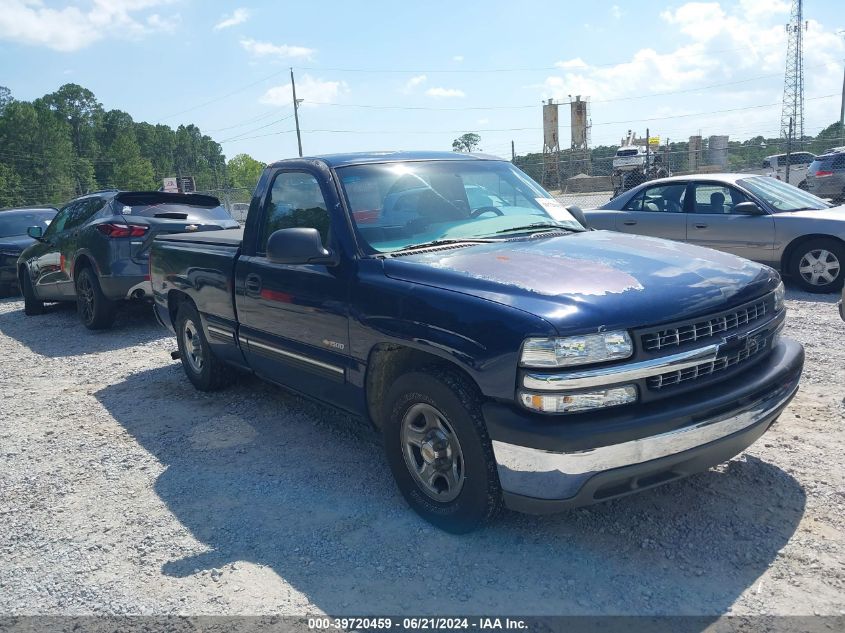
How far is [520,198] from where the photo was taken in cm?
445

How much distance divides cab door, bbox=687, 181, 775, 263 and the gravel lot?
386 cm

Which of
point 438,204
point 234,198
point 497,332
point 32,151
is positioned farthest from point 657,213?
point 32,151

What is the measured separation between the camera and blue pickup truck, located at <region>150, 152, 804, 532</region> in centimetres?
275

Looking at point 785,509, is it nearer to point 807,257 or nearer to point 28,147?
point 807,257

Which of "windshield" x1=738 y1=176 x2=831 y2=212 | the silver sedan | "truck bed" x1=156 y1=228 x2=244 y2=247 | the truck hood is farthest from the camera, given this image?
"windshield" x1=738 y1=176 x2=831 y2=212

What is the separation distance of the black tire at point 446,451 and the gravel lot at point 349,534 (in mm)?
142

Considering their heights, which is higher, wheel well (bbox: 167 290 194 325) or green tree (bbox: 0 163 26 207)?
green tree (bbox: 0 163 26 207)

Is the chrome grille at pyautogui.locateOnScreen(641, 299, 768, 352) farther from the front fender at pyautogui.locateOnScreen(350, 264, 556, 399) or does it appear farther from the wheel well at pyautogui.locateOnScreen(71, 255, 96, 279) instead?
the wheel well at pyautogui.locateOnScreen(71, 255, 96, 279)

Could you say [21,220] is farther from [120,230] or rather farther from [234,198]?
[234,198]

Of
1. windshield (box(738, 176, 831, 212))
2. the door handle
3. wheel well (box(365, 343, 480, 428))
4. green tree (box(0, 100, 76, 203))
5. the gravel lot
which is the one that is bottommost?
the gravel lot

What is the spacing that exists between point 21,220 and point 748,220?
12.5m

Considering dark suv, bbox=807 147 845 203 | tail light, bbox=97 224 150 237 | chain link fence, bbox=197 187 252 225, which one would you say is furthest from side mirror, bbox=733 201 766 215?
chain link fence, bbox=197 187 252 225

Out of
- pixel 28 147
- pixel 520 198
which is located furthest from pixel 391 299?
pixel 28 147

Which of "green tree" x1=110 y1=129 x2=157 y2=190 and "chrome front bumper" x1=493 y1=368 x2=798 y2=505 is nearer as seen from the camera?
"chrome front bumper" x1=493 y1=368 x2=798 y2=505
